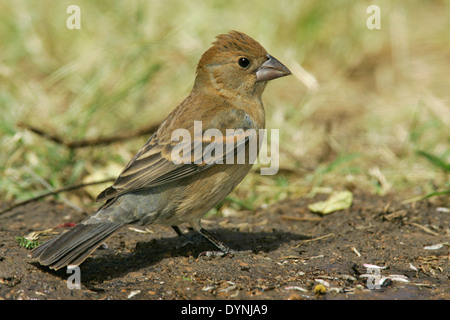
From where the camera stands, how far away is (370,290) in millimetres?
3678

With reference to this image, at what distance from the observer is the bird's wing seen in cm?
411

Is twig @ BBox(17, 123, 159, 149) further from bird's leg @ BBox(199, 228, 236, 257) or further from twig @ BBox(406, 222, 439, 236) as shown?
twig @ BBox(406, 222, 439, 236)

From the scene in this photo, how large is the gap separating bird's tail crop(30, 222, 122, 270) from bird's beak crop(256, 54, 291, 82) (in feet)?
5.50

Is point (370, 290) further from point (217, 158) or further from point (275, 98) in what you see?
point (275, 98)

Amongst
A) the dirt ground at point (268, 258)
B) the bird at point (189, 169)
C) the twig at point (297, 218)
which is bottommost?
the dirt ground at point (268, 258)

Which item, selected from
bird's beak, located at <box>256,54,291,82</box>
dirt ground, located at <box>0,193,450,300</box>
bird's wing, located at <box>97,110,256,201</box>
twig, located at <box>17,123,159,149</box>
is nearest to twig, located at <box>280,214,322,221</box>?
dirt ground, located at <box>0,193,450,300</box>

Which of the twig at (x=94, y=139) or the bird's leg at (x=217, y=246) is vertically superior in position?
the twig at (x=94, y=139)

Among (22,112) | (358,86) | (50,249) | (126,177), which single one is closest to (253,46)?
(126,177)

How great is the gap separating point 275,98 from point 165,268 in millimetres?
4164

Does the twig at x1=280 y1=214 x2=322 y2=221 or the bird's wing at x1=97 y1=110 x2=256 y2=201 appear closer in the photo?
the bird's wing at x1=97 y1=110 x2=256 y2=201

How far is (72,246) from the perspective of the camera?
12.5ft

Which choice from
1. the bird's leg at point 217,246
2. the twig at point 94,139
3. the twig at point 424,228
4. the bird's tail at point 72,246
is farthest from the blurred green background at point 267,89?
the bird's tail at point 72,246

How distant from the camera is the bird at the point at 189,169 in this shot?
13.0 ft

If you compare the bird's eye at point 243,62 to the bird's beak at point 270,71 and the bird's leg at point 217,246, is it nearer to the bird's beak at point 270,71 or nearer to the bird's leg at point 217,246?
the bird's beak at point 270,71
